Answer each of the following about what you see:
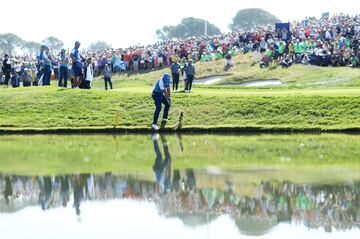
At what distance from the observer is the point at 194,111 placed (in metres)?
29.0

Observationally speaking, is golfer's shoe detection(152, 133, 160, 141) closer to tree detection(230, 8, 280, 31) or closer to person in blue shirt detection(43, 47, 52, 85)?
person in blue shirt detection(43, 47, 52, 85)

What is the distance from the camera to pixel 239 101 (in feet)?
96.8

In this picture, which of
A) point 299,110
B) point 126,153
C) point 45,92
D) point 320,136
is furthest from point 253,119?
point 45,92

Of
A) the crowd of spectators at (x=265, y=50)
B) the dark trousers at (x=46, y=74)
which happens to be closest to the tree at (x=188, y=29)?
the crowd of spectators at (x=265, y=50)

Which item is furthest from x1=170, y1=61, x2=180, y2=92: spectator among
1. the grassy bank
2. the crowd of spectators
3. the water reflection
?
the water reflection

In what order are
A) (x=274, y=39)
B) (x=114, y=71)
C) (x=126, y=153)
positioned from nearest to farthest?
(x=126, y=153)
(x=274, y=39)
(x=114, y=71)

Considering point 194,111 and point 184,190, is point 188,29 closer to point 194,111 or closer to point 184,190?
point 194,111

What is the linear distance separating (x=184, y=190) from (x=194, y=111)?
14952 millimetres

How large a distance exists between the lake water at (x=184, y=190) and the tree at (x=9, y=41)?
172407 mm

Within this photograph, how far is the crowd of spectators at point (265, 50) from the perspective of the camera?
48250 millimetres

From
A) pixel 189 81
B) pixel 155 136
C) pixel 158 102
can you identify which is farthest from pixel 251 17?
pixel 155 136

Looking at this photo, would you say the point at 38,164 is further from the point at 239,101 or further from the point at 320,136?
the point at 239,101

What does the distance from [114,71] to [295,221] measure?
51573mm

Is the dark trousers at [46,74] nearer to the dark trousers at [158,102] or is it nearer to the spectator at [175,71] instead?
the spectator at [175,71]
